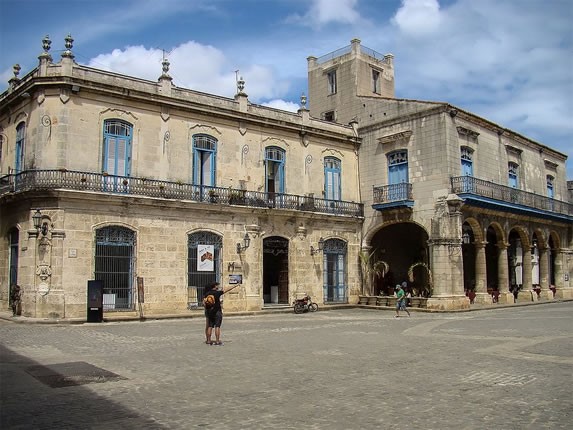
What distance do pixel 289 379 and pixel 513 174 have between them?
2439cm

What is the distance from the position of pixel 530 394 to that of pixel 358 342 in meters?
5.81

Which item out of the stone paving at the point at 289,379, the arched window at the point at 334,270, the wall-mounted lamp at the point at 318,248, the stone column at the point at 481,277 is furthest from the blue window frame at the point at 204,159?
→ the stone column at the point at 481,277

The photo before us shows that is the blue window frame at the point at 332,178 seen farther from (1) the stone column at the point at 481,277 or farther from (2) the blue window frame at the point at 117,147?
(2) the blue window frame at the point at 117,147

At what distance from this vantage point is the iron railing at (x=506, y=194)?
2327cm

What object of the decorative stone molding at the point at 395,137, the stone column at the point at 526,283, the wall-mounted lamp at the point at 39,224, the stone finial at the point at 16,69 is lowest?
the stone column at the point at 526,283

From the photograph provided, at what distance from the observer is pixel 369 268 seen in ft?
87.7

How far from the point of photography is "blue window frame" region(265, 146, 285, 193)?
2402cm

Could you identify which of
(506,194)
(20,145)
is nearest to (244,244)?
(20,145)

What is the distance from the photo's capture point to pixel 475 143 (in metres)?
25.4

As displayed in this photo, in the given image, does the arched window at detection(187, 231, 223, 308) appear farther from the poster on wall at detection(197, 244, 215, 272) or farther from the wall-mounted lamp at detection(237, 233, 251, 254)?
the wall-mounted lamp at detection(237, 233, 251, 254)

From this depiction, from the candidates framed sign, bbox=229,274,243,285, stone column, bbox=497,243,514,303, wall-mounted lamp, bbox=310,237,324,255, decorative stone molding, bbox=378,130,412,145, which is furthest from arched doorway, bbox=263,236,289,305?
stone column, bbox=497,243,514,303

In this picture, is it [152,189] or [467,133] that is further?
[467,133]

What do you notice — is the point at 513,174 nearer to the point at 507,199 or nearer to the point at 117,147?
the point at 507,199

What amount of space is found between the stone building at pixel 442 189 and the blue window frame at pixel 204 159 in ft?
27.3
